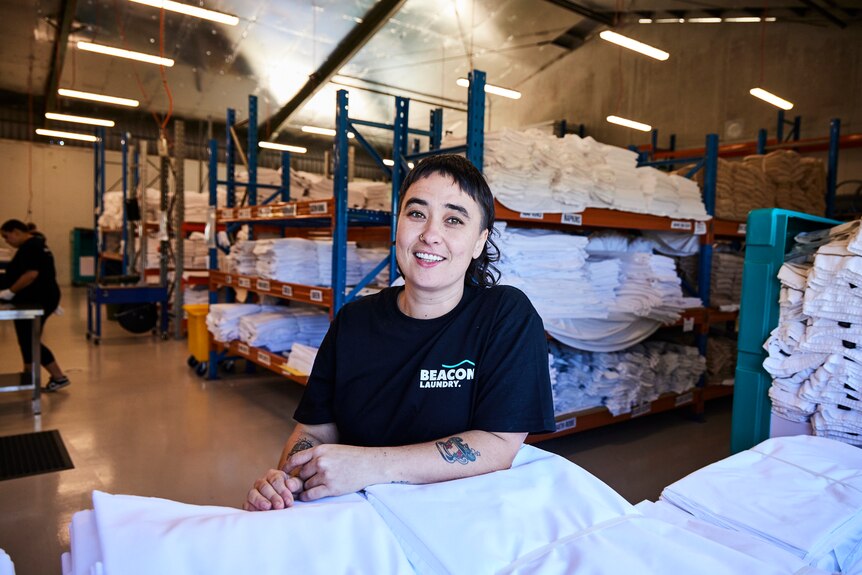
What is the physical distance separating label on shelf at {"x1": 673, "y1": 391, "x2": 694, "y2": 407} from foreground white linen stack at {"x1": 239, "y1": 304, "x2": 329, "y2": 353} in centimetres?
322

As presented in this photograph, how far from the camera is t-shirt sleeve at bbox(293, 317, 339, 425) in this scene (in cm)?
164

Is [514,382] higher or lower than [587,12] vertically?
lower

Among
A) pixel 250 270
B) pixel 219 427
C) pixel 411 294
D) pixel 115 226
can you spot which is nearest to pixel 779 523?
pixel 411 294

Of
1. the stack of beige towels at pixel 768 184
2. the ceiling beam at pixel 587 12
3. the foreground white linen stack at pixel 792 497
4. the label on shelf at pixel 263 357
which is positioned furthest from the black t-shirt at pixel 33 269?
the ceiling beam at pixel 587 12

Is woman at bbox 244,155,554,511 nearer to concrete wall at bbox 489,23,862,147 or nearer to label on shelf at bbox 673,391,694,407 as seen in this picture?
label on shelf at bbox 673,391,694,407

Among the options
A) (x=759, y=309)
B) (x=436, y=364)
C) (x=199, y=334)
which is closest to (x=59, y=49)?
(x=199, y=334)

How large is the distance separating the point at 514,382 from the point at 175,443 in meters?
3.55

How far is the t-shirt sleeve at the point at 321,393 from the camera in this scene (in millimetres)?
1637

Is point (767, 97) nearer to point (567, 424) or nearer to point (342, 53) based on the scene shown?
point (567, 424)

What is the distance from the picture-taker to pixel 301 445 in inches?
63.2

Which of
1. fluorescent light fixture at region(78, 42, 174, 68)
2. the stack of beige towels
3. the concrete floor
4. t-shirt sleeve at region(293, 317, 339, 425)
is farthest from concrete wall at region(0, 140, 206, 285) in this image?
t-shirt sleeve at region(293, 317, 339, 425)

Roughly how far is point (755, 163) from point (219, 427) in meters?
5.81

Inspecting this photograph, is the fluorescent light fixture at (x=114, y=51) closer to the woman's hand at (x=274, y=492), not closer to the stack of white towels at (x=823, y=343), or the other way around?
the woman's hand at (x=274, y=492)

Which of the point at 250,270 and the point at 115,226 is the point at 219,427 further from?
the point at 115,226
